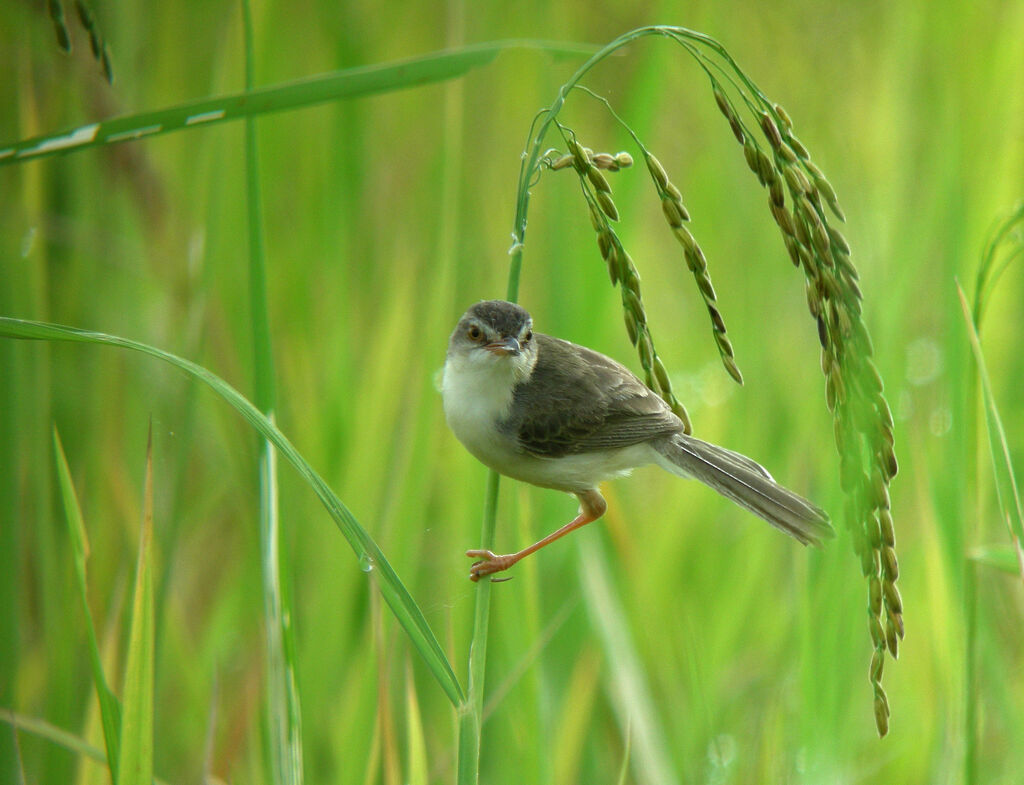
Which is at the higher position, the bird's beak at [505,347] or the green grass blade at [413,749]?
the bird's beak at [505,347]

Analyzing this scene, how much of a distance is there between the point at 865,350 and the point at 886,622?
0.47m

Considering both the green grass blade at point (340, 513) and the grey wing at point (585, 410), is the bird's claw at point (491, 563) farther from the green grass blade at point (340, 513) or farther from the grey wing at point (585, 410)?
the green grass blade at point (340, 513)

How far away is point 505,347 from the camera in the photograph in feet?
9.07

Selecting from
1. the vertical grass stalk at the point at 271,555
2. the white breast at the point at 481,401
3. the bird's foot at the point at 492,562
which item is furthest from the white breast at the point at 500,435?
the vertical grass stalk at the point at 271,555

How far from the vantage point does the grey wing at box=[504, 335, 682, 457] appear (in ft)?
9.25

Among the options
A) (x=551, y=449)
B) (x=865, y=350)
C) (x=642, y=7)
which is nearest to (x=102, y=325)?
(x=551, y=449)

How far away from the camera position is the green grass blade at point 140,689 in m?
1.75

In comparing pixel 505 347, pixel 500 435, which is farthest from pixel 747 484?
pixel 505 347

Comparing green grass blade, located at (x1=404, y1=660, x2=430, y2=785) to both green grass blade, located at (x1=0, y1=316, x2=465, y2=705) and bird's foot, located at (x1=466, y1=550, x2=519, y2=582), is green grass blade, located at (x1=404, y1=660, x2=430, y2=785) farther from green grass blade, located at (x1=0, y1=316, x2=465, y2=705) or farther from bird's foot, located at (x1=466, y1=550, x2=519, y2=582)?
green grass blade, located at (x1=0, y1=316, x2=465, y2=705)

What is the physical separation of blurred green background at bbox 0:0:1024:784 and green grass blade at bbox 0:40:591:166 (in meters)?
0.52

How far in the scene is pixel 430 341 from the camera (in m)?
3.09

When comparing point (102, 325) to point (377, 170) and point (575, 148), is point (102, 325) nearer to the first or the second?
point (377, 170)

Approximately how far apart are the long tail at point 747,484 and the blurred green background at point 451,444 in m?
0.24

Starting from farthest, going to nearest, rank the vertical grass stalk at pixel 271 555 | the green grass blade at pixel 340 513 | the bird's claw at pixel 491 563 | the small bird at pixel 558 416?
1. the small bird at pixel 558 416
2. the bird's claw at pixel 491 563
3. the vertical grass stalk at pixel 271 555
4. the green grass blade at pixel 340 513
